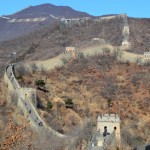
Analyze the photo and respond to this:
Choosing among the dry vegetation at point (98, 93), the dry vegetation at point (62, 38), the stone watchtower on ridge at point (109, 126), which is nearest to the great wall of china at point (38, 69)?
the dry vegetation at point (98, 93)

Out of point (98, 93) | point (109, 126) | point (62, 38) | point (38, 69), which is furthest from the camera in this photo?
point (62, 38)

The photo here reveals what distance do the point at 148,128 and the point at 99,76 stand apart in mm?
18753

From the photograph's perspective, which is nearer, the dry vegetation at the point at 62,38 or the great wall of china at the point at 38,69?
the great wall of china at the point at 38,69

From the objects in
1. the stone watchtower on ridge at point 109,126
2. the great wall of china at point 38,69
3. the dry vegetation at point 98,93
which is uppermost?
the stone watchtower on ridge at point 109,126

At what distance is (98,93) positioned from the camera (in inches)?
3063

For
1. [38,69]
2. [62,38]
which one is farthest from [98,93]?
[62,38]

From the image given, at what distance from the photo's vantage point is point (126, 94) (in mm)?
78438

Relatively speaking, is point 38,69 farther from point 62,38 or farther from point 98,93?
point 62,38

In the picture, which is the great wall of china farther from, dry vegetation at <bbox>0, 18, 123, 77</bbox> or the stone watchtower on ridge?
the stone watchtower on ridge

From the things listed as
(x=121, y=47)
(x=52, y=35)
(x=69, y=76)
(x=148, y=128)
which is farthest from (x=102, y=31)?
Result: (x=148, y=128)

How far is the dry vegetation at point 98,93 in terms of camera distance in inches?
2596

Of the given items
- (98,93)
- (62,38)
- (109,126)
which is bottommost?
(98,93)

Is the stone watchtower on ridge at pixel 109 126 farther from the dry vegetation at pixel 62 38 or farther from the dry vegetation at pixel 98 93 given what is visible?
the dry vegetation at pixel 62 38

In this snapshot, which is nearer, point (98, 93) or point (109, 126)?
point (109, 126)
